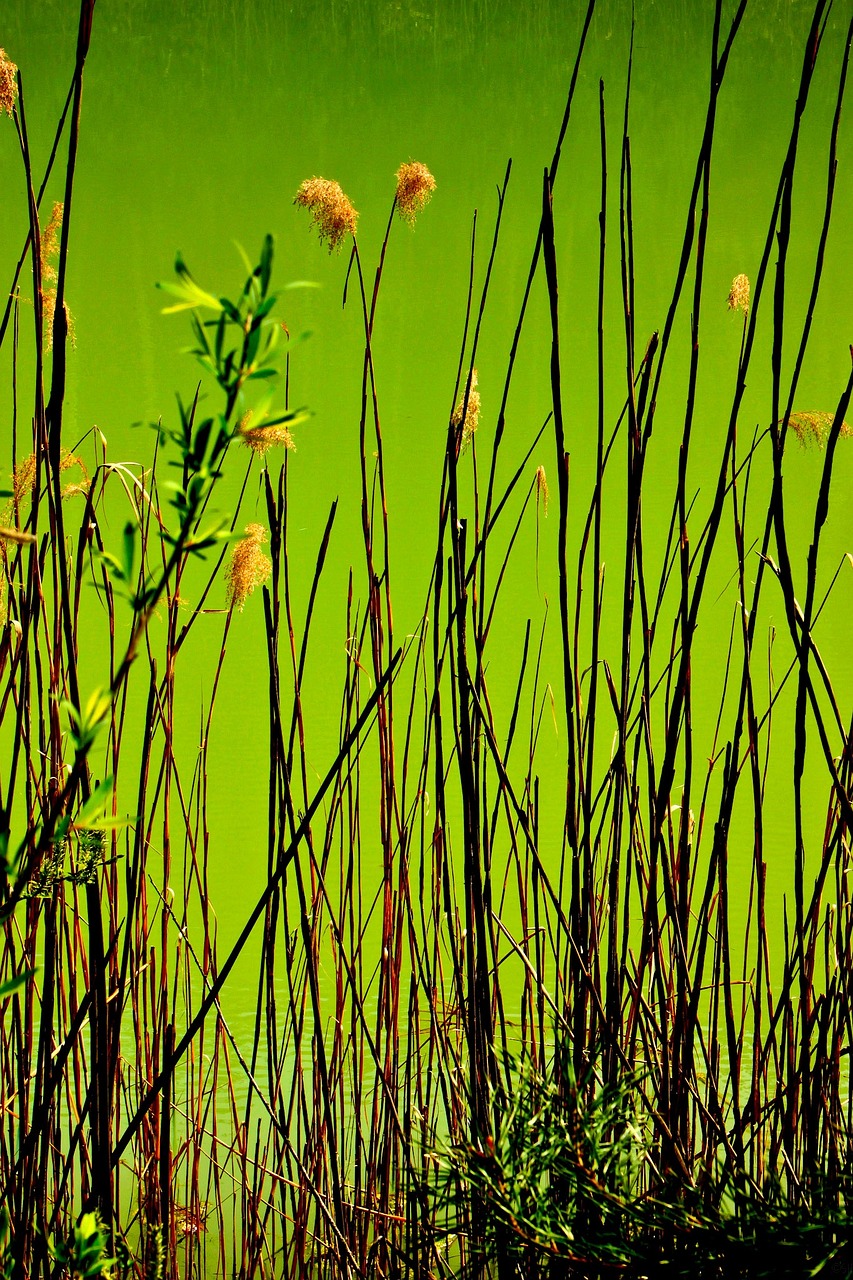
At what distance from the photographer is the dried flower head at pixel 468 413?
84cm

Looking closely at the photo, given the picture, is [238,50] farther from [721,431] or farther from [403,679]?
[403,679]

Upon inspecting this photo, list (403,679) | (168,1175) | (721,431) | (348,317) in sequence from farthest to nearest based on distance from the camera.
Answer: (348,317) < (721,431) < (403,679) < (168,1175)

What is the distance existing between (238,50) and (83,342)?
151 cm

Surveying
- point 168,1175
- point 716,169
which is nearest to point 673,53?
point 716,169

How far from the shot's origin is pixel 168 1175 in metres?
0.86

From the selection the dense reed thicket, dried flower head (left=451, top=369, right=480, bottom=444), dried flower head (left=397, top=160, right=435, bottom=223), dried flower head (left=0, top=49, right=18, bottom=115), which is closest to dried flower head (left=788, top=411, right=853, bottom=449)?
the dense reed thicket

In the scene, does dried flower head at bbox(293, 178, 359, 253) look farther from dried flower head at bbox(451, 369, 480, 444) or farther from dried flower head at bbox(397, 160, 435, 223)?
dried flower head at bbox(451, 369, 480, 444)

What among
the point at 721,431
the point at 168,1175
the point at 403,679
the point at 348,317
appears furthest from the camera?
the point at 348,317

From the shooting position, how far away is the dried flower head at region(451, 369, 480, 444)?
0.84 metres

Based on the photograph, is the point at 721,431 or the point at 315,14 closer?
the point at 721,431

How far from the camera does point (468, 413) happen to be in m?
0.89

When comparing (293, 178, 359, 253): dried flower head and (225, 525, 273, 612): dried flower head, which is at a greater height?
(293, 178, 359, 253): dried flower head

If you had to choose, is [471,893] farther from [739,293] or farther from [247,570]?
[739,293]

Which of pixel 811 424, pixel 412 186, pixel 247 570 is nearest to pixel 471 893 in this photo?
pixel 247 570
